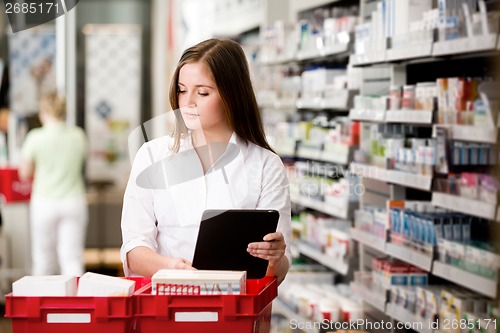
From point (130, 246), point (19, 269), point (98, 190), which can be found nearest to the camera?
point (130, 246)

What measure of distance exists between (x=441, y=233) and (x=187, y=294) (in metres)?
1.71

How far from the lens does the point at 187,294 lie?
2.33 m

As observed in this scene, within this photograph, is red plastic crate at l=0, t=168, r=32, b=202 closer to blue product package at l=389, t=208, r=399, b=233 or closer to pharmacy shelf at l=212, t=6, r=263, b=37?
pharmacy shelf at l=212, t=6, r=263, b=37

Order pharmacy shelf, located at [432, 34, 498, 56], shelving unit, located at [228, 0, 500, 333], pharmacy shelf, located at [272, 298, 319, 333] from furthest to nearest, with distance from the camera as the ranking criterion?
pharmacy shelf, located at [272, 298, 319, 333] → shelving unit, located at [228, 0, 500, 333] → pharmacy shelf, located at [432, 34, 498, 56]

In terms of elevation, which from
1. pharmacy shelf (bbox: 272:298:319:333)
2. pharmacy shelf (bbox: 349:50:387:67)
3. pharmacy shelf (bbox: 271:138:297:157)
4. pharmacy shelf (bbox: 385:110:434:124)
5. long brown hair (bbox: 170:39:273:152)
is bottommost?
pharmacy shelf (bbox: 272:298:319:333)

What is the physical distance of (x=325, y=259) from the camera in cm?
539

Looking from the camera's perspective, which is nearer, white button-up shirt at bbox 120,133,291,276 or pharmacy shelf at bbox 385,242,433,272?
white button-up shirt at bbox 120,133,291,276

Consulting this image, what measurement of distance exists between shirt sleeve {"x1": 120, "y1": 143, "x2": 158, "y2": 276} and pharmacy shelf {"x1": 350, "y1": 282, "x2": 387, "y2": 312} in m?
1.76

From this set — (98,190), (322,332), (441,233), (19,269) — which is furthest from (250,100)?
(98,190)

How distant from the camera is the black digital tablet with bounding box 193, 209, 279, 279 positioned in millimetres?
2492

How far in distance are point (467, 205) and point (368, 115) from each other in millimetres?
1280

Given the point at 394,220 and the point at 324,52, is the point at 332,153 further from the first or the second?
the point at 394,220

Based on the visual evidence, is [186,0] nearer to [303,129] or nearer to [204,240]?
[303,129]

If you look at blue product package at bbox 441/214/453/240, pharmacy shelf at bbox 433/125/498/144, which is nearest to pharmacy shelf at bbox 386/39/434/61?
pharmacy shelf at bbox 433/125/498/144
